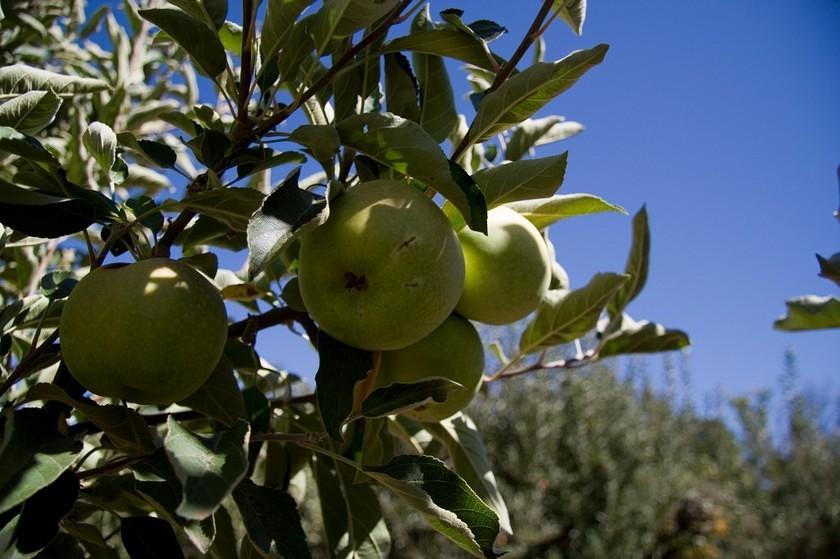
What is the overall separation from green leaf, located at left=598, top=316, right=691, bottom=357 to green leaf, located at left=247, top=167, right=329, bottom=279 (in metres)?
0.86

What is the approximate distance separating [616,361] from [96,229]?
689 centimetres

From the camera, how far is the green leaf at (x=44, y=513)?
2.41ft

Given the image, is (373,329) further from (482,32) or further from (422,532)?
(422,532)

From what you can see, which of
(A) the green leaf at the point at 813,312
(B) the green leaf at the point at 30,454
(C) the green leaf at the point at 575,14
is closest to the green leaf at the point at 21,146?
(B) the green leaf at the point at 30,454

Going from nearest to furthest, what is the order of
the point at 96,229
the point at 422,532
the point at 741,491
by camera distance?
the point at 96,229, the point at 422,532, the point at 741,491

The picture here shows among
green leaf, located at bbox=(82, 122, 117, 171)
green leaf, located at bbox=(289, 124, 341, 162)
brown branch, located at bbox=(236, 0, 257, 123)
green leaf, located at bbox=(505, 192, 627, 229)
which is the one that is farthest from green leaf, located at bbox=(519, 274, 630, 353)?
green leaf, located at bbox=(82, 122, 117, 171)

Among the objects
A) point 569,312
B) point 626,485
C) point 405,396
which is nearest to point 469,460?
point 569,312

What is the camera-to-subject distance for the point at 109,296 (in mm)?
836

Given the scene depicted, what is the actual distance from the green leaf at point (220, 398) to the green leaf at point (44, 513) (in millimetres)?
213

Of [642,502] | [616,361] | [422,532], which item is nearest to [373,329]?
[422,532]

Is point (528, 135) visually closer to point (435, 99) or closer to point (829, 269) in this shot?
point (435, 99)

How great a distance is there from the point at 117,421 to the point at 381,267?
380 mm

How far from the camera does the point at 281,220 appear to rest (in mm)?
764

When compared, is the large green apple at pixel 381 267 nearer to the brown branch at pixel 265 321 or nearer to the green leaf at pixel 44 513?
the brown branch at pixel 265 321
